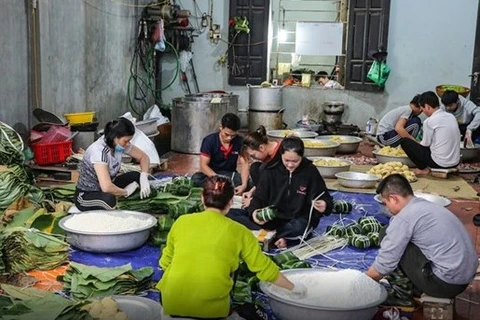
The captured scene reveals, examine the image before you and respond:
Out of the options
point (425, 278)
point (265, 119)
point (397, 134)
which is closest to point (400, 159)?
point (397, 134)

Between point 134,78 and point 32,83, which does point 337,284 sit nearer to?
point 32,83

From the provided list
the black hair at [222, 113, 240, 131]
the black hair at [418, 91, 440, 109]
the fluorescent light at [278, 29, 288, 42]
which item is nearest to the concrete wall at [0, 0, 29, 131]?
the black hair at [222, 113, 240, 131]

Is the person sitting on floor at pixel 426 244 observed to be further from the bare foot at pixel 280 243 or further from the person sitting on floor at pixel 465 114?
the person sitting on floor at pixel 465 114

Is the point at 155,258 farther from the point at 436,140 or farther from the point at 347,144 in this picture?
the point at 347,144

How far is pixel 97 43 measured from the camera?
28.9 ft

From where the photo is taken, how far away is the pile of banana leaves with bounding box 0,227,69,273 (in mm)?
4098

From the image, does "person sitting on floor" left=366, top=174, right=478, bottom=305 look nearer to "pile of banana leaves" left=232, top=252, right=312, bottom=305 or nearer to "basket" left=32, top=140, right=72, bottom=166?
"pile of banana leaves" left=232, top=252, right=312, bottom=305

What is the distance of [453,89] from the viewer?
390 inches

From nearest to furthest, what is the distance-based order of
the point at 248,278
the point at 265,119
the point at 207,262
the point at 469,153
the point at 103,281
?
the point at 207,262
the point at 103,281
the point at 248,278
the point at 469,153
the point at 265,119

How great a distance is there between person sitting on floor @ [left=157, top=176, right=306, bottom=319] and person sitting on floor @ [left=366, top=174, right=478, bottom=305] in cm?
77

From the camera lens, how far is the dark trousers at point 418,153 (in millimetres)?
7410

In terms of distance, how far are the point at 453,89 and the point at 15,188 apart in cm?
713

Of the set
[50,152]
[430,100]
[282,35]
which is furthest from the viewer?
[282,35]

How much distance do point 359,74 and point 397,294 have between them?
7478 millimetres
